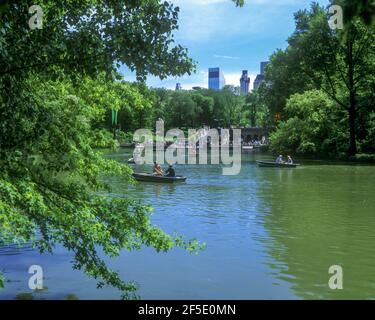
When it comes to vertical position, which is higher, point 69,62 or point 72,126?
point 69,62

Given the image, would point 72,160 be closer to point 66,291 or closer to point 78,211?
point 78,211

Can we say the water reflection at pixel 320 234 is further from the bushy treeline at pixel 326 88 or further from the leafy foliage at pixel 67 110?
the bushy treeline at pixel 326 88

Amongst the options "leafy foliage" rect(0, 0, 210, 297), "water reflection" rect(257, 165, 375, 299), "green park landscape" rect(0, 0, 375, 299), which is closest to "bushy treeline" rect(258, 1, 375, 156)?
"water reflection" rect(257, 165, 375, 299)

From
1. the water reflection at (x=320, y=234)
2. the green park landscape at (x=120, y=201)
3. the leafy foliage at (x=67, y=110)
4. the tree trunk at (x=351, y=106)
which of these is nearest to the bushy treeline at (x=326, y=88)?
the tree trunk at (x=351, y=106)

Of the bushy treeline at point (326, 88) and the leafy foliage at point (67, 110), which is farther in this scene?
the bushy treeline at point (326, 88)

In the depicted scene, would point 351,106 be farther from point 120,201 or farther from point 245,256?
point 120,201

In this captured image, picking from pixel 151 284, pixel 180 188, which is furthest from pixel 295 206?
pixel 151 284

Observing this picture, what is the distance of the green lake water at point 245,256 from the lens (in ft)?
31.2

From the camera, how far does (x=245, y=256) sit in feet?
39.5

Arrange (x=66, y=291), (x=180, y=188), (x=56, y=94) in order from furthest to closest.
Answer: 1. (x=180, y=188)
2. (x=66, y=291)
3. (x=56, y=94)

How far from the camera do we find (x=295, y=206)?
798 inches

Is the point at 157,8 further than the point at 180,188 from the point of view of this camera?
No

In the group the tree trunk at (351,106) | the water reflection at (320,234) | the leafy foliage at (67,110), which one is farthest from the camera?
the tree trunk at (351,106)

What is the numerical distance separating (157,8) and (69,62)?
129 cm
